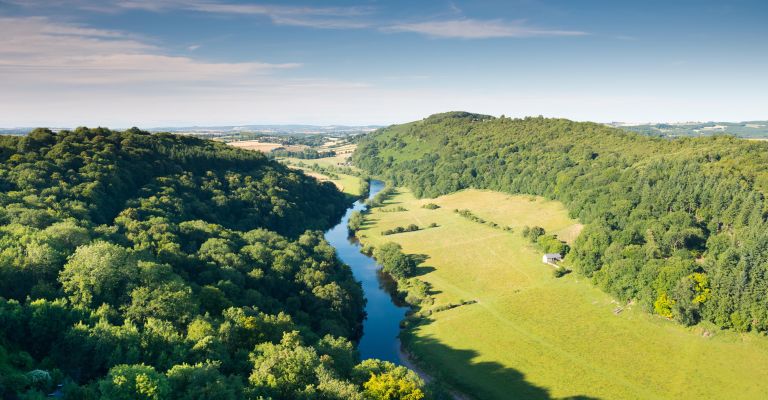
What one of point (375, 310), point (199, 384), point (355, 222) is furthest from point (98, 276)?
point (355, 222)

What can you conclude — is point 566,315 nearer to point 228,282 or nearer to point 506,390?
point 506,390

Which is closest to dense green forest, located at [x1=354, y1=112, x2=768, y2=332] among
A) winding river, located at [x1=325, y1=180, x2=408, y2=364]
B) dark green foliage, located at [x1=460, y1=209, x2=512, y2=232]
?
dark green foliage, located at [x1=460, y1=209, x2=512, y2=232]

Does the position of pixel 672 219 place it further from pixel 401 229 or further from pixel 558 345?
pixel 401 229

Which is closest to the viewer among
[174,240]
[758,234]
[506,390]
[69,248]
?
[69,248]

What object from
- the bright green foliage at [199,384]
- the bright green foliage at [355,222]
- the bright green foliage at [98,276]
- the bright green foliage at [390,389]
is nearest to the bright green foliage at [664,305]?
the bright green foliage at [390,389]

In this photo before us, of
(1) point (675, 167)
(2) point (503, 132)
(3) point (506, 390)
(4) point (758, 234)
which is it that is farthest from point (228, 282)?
(2) point (503, 132)

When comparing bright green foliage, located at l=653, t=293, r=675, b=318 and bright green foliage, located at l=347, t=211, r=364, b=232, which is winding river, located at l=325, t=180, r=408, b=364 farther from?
bright green foliage, located at l=653, t=293, r=675, b=318
